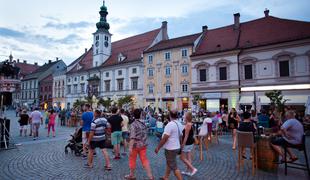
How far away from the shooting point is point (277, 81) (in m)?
26.6

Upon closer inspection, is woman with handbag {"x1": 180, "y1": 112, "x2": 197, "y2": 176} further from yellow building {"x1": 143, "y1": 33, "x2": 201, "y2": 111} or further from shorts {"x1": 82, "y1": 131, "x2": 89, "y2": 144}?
yellow building {"x1": 143, "y1": 33, "x2": 201, "y2": 111}

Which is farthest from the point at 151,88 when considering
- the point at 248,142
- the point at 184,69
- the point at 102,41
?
the point at 248,142

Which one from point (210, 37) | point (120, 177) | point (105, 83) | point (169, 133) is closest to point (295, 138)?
point (169, 133)

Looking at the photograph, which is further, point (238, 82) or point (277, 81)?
point (238, 82)

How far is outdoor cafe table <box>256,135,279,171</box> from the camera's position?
21.6 feet

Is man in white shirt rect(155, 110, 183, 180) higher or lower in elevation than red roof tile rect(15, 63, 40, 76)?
lower

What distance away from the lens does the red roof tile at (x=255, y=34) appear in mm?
26531

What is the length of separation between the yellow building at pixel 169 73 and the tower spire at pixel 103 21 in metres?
18.6

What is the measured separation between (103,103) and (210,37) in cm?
1997

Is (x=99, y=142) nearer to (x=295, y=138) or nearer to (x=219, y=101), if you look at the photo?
(x=295, y=138)

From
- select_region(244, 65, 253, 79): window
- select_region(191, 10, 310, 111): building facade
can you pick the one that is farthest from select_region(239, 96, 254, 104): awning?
select_region(244, 65, 253, 79): window

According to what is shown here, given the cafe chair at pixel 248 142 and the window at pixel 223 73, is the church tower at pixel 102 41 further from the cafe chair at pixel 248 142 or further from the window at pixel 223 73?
the cafe chair at pixel 248 142

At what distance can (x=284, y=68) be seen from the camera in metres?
26.4

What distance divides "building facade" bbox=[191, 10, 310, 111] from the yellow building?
1741mm
